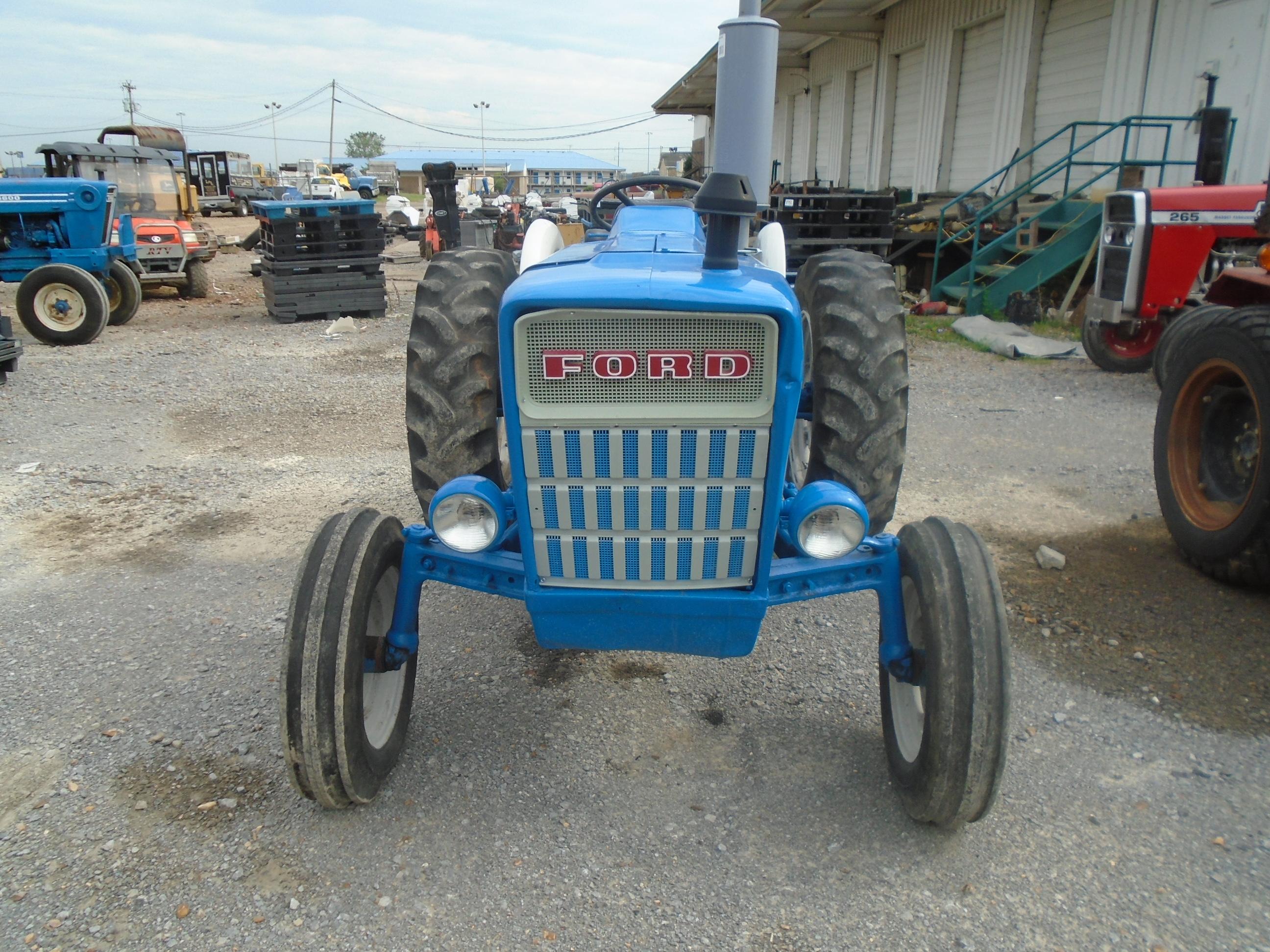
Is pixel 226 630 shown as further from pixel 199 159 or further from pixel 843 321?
pixel 199 159

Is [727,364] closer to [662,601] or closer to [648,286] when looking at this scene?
[648,286]

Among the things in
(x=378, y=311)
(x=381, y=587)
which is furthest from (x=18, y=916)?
(x=378, y=311)

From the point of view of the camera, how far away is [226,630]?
366cm

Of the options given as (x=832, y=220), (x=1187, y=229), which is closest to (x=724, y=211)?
(x=1187, y=229)

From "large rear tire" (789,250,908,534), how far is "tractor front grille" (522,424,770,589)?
839mm

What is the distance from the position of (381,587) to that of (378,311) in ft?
32.3

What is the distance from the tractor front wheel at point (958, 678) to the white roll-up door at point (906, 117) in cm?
1572

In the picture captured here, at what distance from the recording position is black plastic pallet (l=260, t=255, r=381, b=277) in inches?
443

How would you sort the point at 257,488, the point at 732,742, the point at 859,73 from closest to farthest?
the point at 732,742 → the point at 257,488 → the point at 859,73

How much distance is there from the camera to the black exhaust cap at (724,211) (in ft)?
7.20

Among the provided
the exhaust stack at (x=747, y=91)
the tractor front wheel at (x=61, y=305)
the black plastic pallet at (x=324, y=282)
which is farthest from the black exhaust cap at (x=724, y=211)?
the black plastic pallet at (x=324, y=282)

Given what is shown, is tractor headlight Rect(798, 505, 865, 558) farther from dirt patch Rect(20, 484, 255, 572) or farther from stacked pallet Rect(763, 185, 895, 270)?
stacked pallet Rect(763, 185, 895, 270)

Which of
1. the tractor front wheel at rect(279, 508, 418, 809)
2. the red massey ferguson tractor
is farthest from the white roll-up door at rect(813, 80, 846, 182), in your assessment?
the tractor front wheel at rect(279, 508, 418, 809)

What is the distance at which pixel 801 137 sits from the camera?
79.4 feet
